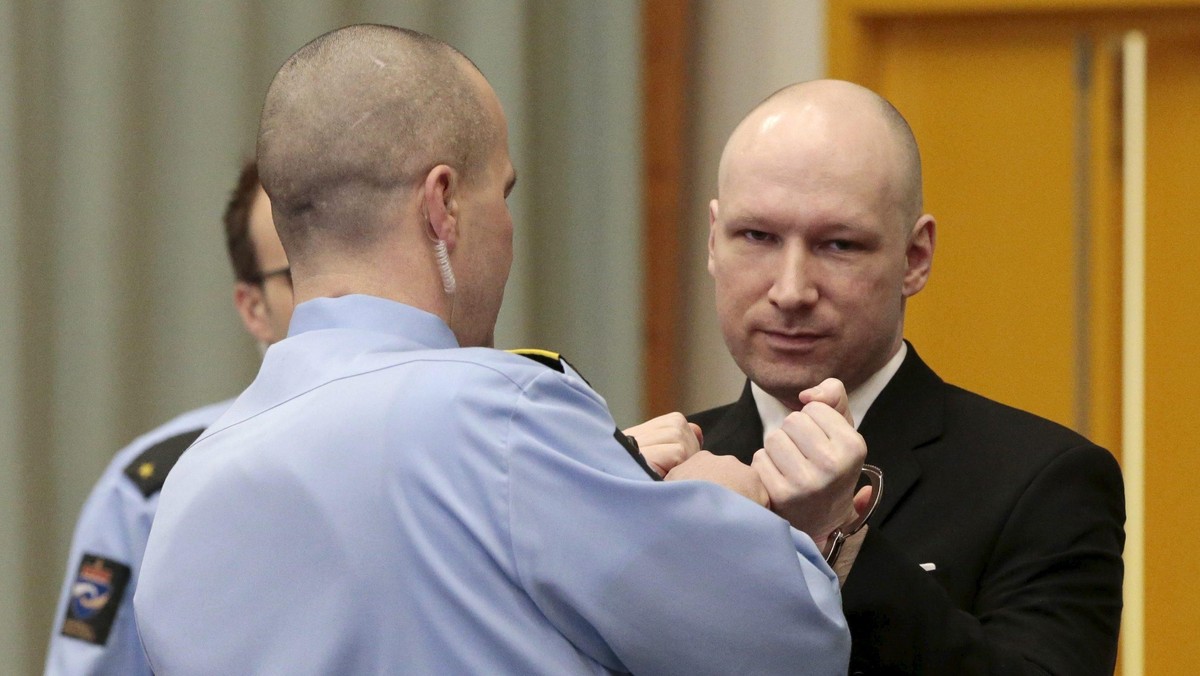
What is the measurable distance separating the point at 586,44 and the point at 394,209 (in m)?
2.11

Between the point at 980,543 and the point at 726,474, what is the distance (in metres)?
0.38

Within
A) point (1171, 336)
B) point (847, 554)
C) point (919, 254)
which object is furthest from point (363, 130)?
point (1171, 336)

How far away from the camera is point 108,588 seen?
89.7 inches

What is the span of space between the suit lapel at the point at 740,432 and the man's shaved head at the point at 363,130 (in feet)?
1.94

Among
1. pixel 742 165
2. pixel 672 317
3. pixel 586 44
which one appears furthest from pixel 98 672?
pixel 586 44

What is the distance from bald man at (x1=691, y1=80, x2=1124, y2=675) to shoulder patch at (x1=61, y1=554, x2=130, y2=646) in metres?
1.03

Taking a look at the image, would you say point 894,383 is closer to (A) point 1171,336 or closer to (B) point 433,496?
(B) point 433,496

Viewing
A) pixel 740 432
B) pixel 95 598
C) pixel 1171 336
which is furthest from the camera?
pixel 1171 336

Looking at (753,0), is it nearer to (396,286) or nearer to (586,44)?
(586,44)

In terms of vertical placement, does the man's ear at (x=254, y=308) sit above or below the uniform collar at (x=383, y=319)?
below

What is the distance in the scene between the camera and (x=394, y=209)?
1334mm

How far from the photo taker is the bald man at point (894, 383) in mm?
1513

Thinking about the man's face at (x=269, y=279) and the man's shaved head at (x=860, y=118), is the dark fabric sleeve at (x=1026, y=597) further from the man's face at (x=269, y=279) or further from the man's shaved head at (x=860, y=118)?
the man's face at (x=269, y=279)

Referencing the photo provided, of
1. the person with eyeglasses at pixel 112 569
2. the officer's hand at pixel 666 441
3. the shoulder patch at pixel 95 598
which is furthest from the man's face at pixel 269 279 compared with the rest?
the officer's hand at pixel 666 441
